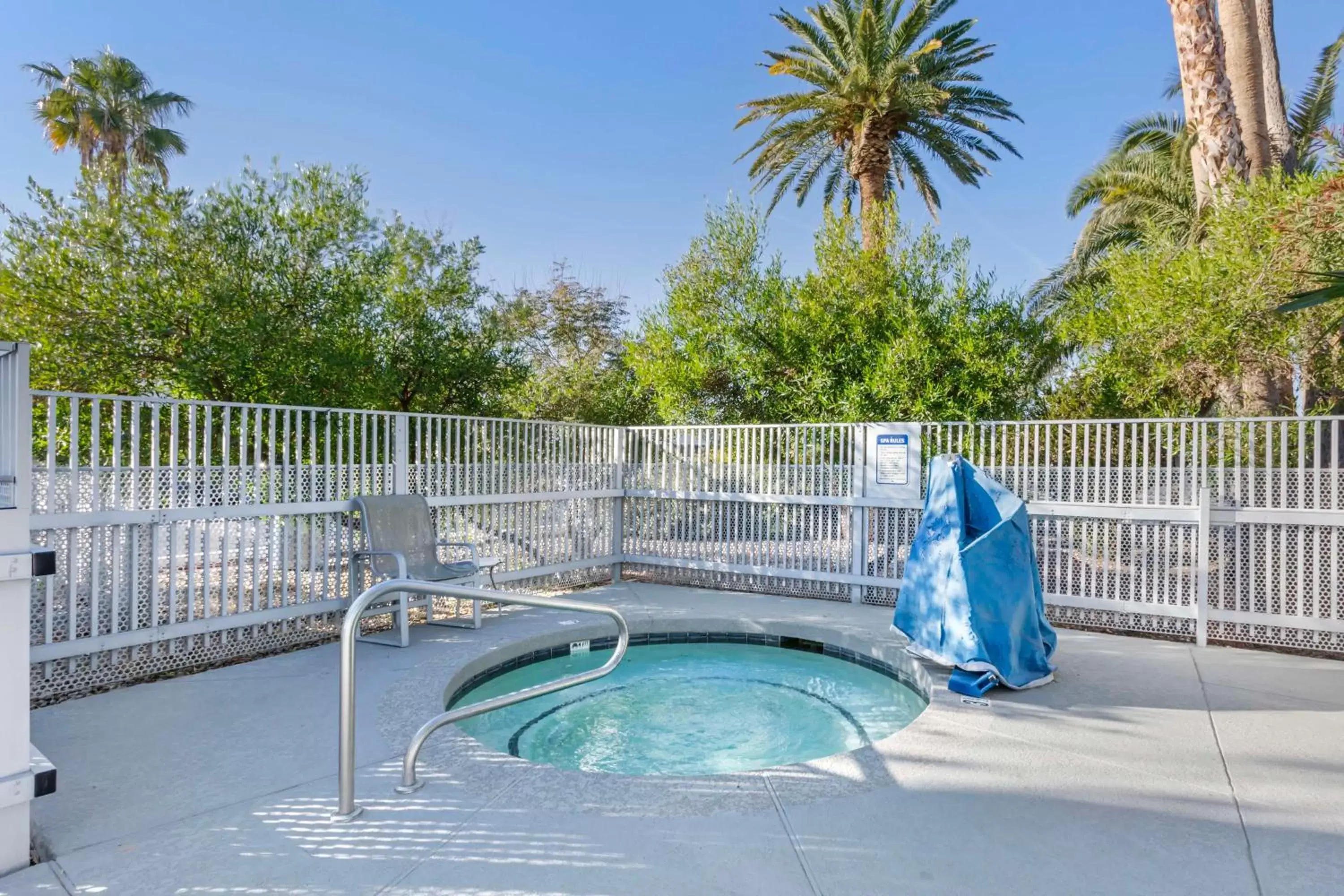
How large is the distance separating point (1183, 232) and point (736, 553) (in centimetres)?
1075

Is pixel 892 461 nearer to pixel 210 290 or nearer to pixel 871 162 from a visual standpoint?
pixel 871 162

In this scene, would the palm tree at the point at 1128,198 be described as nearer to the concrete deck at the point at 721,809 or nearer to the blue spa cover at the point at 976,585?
the blue spa cover at the point at 976,585

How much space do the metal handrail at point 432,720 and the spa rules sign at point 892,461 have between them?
4005mm

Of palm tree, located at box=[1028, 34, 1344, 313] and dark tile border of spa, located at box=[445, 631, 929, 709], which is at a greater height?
palm tree, located at box=[1028, 34, 1344, 313]

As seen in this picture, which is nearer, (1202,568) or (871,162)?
(1202,568)

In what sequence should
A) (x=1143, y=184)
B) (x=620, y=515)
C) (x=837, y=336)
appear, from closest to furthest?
(x=620, y=515) < (x=837, y=336) < (x=1143, y=184)

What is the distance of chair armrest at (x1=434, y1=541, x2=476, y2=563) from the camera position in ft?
19.2

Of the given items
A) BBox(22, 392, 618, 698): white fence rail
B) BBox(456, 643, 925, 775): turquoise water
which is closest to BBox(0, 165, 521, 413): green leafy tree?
BBox(22, 392, 618, 698): white fence rail

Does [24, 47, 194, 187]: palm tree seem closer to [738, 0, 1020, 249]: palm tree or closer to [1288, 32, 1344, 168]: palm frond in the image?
[738, 0, 1020, 249]: palm tree

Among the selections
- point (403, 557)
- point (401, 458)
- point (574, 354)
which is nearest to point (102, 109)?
point (574, 354)

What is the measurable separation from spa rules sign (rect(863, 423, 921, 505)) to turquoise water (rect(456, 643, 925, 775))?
170 cm

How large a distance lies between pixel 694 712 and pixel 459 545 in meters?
2.47

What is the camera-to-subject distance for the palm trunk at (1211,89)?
7695 mm

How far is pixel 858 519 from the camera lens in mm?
6777
